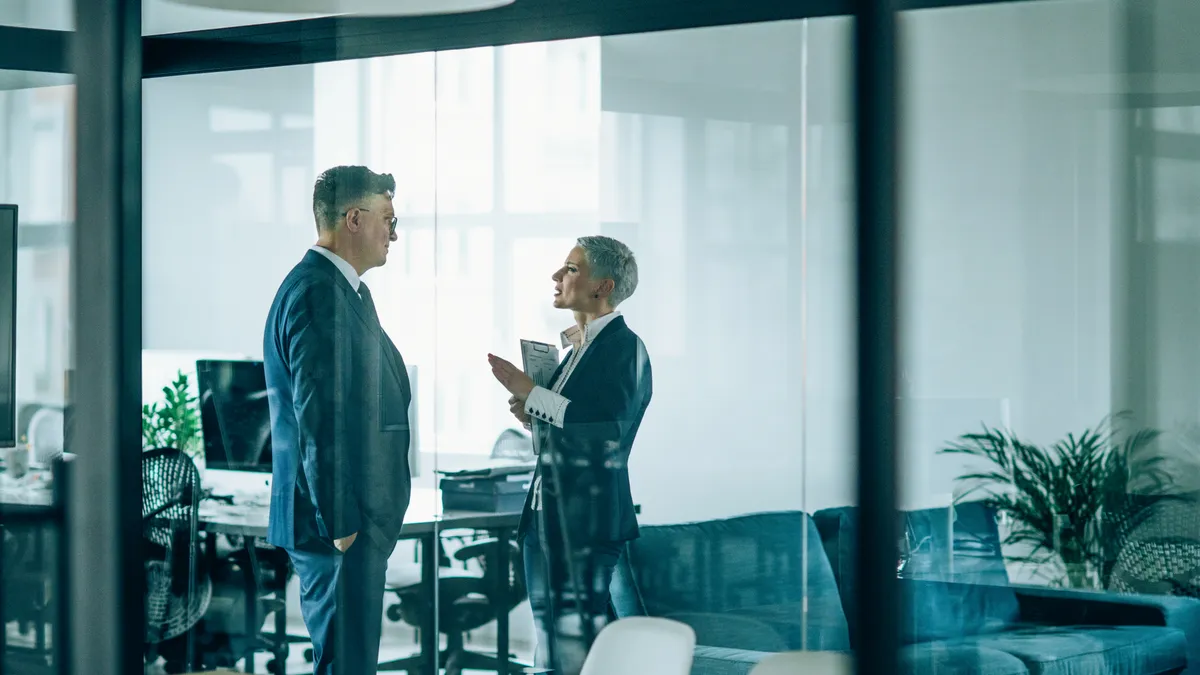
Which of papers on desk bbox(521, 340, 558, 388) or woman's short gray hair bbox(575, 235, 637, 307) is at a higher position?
woman's short gray hair bbox(575, 235, 637, 307)

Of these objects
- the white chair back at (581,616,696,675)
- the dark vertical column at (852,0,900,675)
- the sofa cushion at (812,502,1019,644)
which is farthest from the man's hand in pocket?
the dark vertical column at (852,0,900,675)

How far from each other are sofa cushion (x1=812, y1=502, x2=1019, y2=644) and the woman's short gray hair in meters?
0.98

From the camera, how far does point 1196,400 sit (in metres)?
2.69

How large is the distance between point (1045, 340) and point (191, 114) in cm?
262

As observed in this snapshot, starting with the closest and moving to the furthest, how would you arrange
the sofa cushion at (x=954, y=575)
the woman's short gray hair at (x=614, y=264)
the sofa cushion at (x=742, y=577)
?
the sofa cushion at (x=954, y=575)
the sofa cushion at (x=742, y=577)
the woman's short gray hair at (x=614, y=264)

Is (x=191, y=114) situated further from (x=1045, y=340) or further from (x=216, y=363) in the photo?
(x=1045, y=340)

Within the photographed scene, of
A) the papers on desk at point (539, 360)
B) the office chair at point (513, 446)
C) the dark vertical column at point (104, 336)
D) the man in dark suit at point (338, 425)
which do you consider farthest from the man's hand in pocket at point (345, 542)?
the dark vertical column at point (104, 336)

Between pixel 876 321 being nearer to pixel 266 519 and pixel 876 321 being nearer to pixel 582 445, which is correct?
pixel 582 445

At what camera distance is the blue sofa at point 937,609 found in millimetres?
2766

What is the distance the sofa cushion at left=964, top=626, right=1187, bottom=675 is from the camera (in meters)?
2.74

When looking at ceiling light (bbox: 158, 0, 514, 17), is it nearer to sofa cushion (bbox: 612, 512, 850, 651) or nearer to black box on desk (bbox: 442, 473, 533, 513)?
sofa cushion (bbox: 612, 512, 850, 651)

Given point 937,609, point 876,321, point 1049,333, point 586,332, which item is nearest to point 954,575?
point 937,609

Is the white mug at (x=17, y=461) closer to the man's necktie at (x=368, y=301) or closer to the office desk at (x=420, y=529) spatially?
the office desk at (x=420, y=529)

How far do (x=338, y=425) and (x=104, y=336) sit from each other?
4.07 ft
